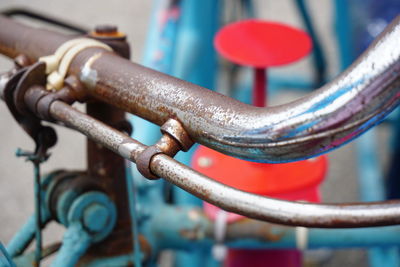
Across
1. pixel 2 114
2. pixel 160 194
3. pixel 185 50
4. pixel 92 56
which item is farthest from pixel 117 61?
pixel 2 114

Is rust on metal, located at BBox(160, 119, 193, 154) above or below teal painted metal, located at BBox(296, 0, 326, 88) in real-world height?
below

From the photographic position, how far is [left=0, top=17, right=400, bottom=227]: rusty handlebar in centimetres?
33

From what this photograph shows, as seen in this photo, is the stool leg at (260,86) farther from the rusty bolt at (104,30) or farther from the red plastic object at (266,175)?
the rusty bolt at (104,30)

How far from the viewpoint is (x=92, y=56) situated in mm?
512

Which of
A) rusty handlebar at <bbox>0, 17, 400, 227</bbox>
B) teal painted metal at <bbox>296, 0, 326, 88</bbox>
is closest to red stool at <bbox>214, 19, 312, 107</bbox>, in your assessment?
rusty handlebar at <bbox>0, 17, 400, 227</bbox>

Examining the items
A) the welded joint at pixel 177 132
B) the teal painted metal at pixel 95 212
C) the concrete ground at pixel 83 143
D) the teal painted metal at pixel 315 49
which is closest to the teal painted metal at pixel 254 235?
the teal painted metal at pixel 95 212

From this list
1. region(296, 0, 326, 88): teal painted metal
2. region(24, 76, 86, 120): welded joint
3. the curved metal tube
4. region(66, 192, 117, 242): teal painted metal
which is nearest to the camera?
the curved metal tube

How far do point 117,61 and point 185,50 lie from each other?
→ 73 centimetres

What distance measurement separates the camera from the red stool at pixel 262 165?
2.48 ft

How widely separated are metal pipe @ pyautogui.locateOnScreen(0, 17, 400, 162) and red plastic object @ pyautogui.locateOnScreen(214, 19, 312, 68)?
1.07ft

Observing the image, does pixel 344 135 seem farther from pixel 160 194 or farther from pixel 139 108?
pixel 160 194

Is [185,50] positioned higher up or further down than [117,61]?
higher up

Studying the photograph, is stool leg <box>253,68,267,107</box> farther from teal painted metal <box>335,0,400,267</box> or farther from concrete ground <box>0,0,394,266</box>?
teal painted metal <box>335,0,400,267</box>

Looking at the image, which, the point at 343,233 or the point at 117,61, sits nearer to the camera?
the point at 117,61
